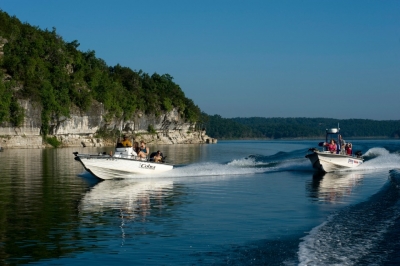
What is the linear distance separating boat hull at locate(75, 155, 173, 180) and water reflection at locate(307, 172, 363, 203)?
8.08 meters

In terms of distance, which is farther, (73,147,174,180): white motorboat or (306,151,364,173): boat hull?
(306,151,364,173): boat hull

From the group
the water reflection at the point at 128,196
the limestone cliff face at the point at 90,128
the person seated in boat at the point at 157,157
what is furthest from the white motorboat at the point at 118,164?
the limestone cliff face at the point at 90,128

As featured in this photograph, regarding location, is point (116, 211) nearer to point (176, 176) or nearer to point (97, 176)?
point (97, 176)

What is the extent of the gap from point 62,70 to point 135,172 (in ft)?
240

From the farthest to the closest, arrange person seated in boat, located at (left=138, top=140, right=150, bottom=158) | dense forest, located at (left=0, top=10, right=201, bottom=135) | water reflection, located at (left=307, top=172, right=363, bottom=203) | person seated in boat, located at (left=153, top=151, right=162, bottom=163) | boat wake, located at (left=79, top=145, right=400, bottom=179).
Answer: dense forest, located at (left=0, top=10, right=201, bottom=135) < boat wake, located at (left=79, top=145, right=400, bottom=179) < person seated in boat, located at (left=153, top=151, right=162, bottom=163) < person seated in boat, located at (left=138, top=140, right=150, bottom=158) < water reflection, located at (left=307, top=172, right=363, bottom=203)

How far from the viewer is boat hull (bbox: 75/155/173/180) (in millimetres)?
26781

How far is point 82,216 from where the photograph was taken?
15727 mm

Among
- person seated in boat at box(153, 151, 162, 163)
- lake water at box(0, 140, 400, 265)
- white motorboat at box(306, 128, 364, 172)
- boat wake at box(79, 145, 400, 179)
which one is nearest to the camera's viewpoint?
lake water at box(0, 140, 400, 265)

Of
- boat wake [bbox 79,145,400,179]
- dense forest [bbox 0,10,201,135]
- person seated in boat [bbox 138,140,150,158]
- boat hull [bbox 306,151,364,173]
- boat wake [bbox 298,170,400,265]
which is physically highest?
dense forest [bbox 0,10,201,135]

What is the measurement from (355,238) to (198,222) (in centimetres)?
424

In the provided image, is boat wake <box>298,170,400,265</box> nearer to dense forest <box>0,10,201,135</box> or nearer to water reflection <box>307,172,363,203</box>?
water reflection <box>307,172,363,203</box>

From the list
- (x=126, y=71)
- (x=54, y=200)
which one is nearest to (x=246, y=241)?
(x=54, y=200)

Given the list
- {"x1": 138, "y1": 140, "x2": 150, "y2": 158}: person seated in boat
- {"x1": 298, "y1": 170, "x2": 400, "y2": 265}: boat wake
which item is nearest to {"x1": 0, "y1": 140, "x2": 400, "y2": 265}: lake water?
{"x1": 298, "y1": 170, "x2": 400, "y2": 265}: boat wake

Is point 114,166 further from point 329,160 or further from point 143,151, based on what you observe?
point 329,160
